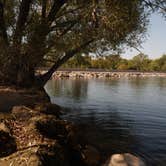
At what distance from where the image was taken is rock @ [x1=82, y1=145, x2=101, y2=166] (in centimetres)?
1359

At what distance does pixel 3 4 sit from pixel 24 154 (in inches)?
728

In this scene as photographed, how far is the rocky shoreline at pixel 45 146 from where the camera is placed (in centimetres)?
1106

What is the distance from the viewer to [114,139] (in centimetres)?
1919

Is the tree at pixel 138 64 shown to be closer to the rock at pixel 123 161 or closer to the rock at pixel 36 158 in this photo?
the rock at pixel 123 161

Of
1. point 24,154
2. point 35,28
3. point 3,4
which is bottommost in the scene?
point 24,154

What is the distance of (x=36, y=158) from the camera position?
1062 centimetres

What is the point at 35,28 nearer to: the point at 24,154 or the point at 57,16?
the point at 57,16

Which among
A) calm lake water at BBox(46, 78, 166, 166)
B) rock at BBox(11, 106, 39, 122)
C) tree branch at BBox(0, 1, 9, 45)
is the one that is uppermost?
tree branch at BBox(0, 1, 9, 45)

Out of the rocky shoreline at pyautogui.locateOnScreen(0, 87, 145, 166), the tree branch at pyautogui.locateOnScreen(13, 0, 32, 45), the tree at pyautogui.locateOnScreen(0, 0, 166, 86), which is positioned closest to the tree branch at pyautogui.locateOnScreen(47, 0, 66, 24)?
the tree at pyautogui.locateOnScreen(0, 0, 166, 86)

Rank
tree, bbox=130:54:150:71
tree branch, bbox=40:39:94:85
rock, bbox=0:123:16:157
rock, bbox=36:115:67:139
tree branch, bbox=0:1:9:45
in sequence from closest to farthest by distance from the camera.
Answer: rock, bbox=0:123:16:157, rock, bbox=36:115:67:139, tree branch, bbox=0:1:9:45, tree branch, bbox=40:39:94:85, tree, bbox=130:54:150:71

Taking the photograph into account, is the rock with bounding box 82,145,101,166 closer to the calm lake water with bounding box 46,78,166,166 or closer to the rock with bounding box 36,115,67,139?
the rock with bounding box 36,115,67,139

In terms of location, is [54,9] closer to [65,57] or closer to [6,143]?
[65,57]

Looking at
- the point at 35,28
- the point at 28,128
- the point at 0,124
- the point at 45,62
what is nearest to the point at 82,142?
the point at 28,128

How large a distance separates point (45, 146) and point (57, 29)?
17.1 meters
